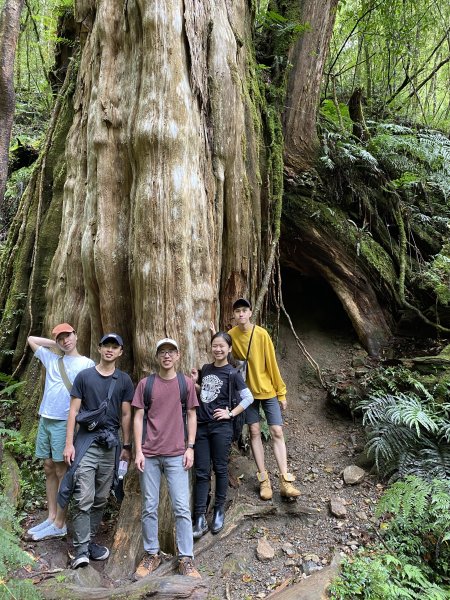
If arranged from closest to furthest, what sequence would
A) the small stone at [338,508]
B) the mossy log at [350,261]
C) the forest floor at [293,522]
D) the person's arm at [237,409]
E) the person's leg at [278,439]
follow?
the forest floor at [293,522]
the person's arm at [237,409]
the small stone at [338,508]
the person's leg at [278,439]
the mossy log at [350,261]

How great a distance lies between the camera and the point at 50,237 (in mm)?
6398

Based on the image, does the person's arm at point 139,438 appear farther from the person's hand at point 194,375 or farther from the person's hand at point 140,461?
the person's hand at point 194,375

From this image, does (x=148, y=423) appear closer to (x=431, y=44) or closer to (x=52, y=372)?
(x=52, y=372)

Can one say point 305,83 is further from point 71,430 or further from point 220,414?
point 71,430

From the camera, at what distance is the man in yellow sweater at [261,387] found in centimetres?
442

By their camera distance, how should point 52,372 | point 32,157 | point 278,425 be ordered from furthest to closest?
point 32,157, point 278,425, point 52,372

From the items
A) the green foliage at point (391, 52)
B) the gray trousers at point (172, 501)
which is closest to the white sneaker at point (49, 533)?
the gray trousers at point (172, 501)

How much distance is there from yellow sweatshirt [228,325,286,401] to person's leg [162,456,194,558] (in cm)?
118

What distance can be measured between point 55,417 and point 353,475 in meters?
3.23

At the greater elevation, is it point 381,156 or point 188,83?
point 188,83

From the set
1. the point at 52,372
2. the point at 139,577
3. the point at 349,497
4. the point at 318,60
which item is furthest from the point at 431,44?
the point at 139,577

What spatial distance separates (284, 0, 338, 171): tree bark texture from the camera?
7184 millimetres

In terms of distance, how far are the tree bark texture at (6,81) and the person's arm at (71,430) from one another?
68.1 inches

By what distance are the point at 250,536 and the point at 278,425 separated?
1.06 metres
